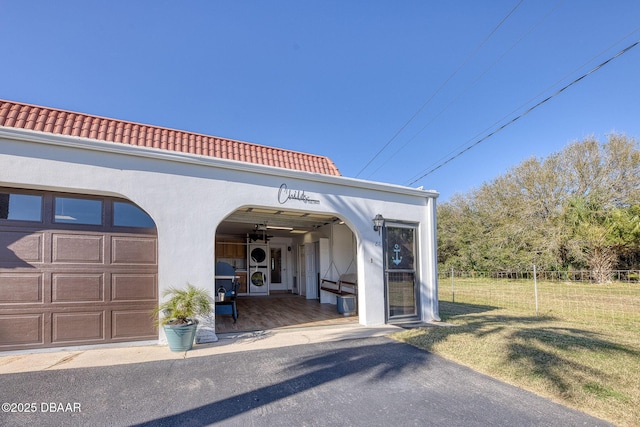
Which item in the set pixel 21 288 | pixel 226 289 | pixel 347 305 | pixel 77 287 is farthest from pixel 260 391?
pixel 347 305

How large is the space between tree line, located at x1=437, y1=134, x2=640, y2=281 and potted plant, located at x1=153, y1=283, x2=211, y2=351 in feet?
54.7

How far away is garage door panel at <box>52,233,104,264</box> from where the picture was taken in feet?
15.9

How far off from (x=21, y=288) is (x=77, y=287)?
25.4 inches

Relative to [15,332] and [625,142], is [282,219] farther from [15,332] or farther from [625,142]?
[625,142]

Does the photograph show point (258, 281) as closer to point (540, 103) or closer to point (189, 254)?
point (189, 254)

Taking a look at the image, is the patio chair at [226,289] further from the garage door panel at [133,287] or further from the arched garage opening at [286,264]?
the garage door panel at [133,287]

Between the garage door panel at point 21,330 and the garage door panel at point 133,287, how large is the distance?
0.95 m

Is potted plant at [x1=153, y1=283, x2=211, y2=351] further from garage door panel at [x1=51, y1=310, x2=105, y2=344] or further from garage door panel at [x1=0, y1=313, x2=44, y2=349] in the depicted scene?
garage door panel at [x1=0, y1=313, x2=44, y2=349]

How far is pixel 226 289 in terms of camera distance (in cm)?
745

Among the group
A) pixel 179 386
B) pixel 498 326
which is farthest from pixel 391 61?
pixel 179 386

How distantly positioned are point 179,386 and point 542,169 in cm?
2250

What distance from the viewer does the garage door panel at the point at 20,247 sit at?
4586 millimetres

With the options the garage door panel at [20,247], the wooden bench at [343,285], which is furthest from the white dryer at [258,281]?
the garage door panel at [20,247]

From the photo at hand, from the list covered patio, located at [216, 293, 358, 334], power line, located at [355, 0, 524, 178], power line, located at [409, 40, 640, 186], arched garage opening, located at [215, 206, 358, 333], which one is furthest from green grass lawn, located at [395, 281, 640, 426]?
power line, located at [355, 0, 524, 178]
